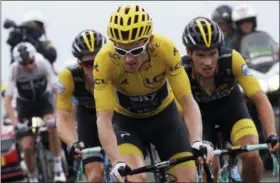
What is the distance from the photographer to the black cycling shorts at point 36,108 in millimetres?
13750

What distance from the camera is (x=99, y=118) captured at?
286 inches

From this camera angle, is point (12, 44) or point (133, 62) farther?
point (12, 44)

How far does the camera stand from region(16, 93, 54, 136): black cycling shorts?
13.8 meters

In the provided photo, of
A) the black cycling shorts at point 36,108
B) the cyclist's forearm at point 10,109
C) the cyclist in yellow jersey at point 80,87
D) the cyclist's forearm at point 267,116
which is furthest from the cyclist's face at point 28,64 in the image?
the cyclist's forearm at point 267,116

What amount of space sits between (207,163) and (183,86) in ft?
2.93

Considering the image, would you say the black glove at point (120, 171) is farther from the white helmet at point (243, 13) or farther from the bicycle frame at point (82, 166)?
the white helmet at point (243, 13)

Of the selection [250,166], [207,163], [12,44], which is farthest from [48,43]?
[207,163]

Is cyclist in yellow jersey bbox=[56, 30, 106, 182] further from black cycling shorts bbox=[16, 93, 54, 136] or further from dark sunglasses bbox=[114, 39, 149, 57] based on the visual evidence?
black cycling shorts bbox=[16, 93, 54, 136]

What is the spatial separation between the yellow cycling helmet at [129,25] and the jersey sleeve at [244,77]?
1272mm

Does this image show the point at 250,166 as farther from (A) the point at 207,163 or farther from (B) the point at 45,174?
(B) the point at 45,174

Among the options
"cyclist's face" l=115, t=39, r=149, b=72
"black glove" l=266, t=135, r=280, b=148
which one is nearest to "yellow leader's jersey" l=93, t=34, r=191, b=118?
"cyclist's face" l=115, t=39, r=149, b=72

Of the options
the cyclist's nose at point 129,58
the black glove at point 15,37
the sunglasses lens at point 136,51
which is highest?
the black glove at point 15,37

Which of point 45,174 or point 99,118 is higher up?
point 99,118

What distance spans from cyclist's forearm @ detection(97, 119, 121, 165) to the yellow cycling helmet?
67 cm
